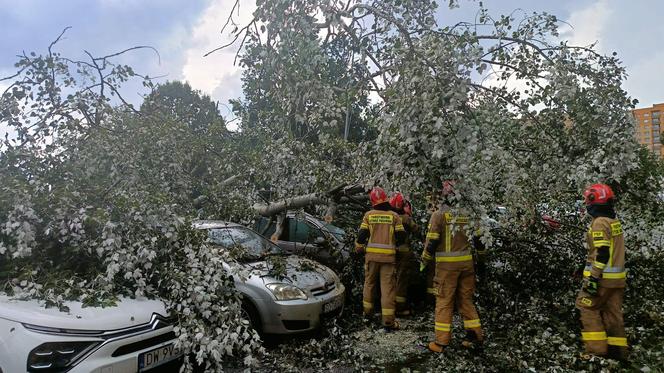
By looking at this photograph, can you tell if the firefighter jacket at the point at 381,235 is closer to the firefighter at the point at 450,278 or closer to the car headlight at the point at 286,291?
the firefighter at the point at 450,278

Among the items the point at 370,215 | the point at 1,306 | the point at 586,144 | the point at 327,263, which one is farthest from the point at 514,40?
the point at 1,306

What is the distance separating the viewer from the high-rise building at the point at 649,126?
454 centimetres

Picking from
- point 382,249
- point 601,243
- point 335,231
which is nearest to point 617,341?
point 601,243

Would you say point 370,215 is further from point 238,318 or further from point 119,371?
point 119,371

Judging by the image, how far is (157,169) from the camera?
5484 millimetres

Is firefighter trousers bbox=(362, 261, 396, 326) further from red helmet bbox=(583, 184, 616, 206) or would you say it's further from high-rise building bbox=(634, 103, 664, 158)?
high-rise building bbox=(634, 103, 664, 158)

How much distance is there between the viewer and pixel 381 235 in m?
5.30

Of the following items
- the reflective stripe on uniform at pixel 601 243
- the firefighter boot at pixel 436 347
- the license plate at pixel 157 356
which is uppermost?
the reflective stripe on uniform at pixel 601 243

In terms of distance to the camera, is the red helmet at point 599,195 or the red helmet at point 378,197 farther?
the red helmet at point 378,197

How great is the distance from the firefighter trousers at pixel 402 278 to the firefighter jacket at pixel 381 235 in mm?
478

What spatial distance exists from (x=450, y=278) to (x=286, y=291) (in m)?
1.64

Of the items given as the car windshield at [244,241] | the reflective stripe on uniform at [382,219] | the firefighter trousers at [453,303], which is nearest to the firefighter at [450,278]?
the firefighter trousers at [453,303]

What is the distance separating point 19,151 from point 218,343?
277 cm

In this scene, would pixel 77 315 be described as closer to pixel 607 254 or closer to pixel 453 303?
pixel 453 303
